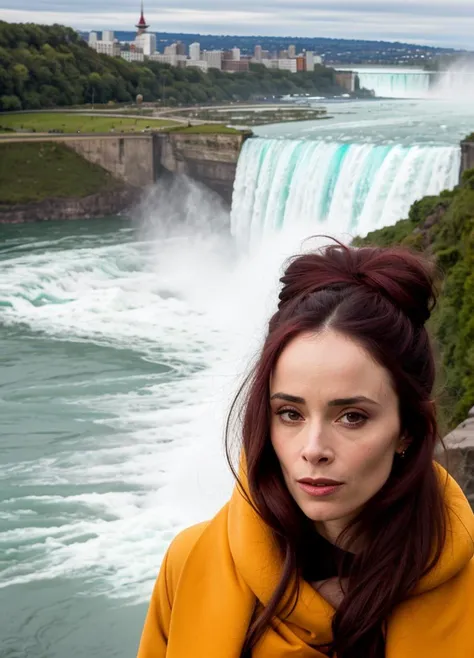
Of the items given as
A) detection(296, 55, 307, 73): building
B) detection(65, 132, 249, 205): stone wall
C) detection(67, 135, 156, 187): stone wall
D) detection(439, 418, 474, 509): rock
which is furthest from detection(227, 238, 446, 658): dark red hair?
detection(296, 55, 307, 73): building

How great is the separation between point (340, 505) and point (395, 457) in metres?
0.16

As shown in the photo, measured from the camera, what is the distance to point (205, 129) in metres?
45.1

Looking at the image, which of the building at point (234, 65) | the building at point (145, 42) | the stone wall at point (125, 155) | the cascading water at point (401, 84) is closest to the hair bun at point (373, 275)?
the stone wall at point (125, 155)

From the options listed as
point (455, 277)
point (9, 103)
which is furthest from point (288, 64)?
point (455, 277)

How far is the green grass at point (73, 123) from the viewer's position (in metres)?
51.0

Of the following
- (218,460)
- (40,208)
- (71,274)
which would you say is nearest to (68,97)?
(40,208)

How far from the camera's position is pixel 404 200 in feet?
93.1

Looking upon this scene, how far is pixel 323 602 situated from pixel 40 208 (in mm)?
42579

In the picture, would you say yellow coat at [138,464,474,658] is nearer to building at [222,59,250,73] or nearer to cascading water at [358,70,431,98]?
cascading water at [358,70,431,98]

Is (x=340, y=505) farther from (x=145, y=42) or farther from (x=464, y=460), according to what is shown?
(x=145, y=42)

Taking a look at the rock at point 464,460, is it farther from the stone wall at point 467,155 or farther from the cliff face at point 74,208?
the cliff face at point 74,208

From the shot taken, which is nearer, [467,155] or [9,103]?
[467,155]

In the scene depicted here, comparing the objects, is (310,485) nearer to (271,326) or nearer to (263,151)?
(271,326)

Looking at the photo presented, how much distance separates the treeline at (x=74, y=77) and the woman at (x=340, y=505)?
5815cm
